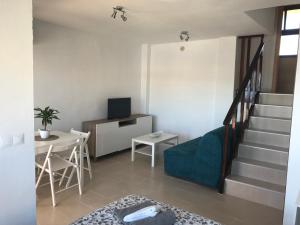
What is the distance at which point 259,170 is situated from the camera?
359cm

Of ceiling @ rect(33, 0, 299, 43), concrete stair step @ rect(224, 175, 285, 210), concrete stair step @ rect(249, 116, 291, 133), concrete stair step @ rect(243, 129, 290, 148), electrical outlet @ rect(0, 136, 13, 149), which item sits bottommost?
concrete stair step @ rect(224, 175, 285, 210)

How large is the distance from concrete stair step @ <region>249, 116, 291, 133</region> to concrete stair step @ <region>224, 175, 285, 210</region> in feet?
3.62

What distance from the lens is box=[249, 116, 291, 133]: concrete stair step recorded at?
416 cm

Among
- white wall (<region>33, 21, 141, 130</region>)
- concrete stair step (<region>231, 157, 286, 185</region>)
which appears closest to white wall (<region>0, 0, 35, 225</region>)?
white wall (<region>33, 21, 141, 130</region>)

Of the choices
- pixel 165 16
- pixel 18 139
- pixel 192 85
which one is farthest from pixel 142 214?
pixel 192 85

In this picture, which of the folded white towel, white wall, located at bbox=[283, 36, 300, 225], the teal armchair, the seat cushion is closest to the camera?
the folded white towel

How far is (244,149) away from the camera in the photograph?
394 centimetres

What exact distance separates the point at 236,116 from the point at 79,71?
292 centimetres

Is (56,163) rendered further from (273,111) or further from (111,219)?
(273,111)

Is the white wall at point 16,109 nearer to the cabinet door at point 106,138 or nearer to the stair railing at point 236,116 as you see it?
the stair railing at point 236,116

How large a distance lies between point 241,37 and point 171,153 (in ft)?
8.72

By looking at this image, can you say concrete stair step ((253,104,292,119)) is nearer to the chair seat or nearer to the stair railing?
the stair railing

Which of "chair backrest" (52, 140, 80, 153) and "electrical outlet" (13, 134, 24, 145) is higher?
"electrical outlet" (13, 134, 24, 145)

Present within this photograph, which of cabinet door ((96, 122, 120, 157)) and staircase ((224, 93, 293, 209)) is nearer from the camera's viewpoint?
staircase ((224, 93, 293, 209))
